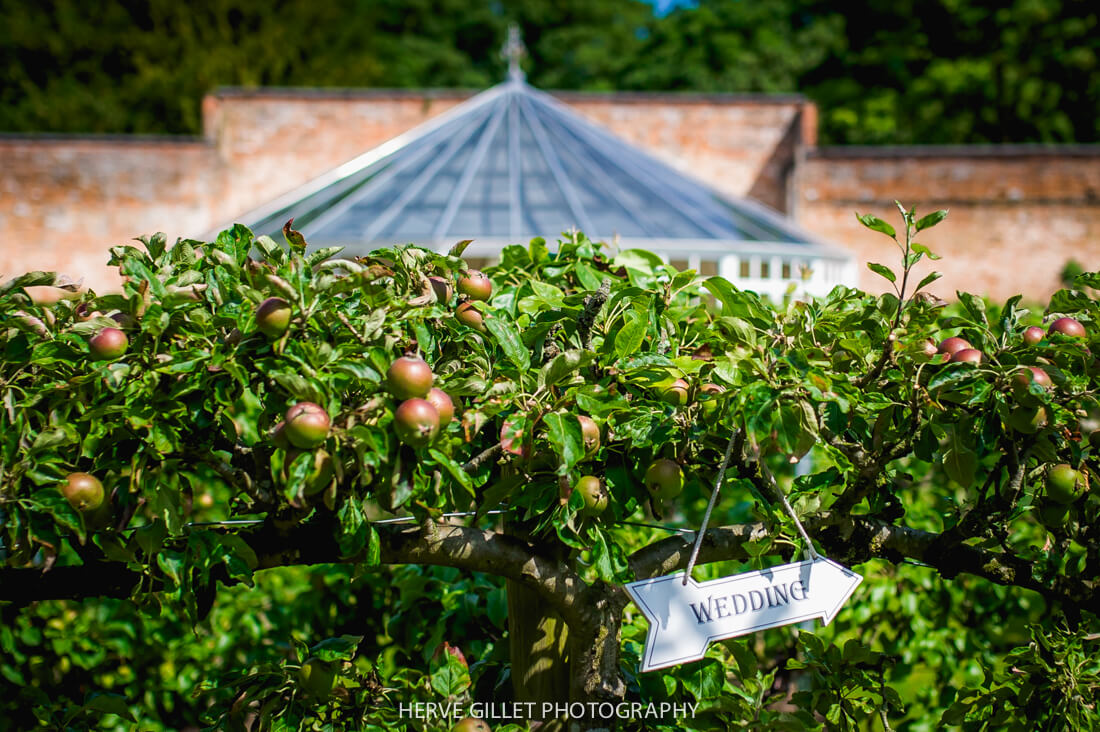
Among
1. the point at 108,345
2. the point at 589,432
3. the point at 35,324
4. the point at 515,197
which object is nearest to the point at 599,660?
the point at 589,432

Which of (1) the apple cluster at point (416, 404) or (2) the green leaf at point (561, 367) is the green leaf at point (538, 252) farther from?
(1) the apple cluster at point (416, 404)

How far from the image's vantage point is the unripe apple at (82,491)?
1.35 metres

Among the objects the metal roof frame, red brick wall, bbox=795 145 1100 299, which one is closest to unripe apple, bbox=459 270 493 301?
the metal roof frame

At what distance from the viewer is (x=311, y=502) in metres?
1.42

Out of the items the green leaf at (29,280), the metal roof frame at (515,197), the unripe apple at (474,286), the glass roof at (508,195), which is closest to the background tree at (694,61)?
the glass roof at (508,195)

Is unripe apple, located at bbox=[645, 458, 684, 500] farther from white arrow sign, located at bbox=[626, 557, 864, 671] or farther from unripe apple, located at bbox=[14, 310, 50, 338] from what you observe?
unripe apple, located at bbox=[14, 310, 50, 338]

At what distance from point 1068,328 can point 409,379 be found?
3.65 feet

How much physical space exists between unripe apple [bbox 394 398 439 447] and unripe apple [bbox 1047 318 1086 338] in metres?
1.05

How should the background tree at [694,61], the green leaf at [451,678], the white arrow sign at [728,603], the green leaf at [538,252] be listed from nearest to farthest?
the white arrow sign at [728,603] < the green leaf at [451,678] < the green leaf at [538,252] < the background tree at [694,61]

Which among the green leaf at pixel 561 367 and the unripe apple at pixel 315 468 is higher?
the green leaf at pixel 561 367

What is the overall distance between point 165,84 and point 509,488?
22162mm

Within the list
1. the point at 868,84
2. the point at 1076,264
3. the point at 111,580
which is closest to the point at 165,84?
the point at 868,84

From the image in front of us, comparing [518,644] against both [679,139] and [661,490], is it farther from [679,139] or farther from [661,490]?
[679,139]

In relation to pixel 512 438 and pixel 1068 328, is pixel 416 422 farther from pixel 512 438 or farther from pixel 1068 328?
pixel 1068 328
